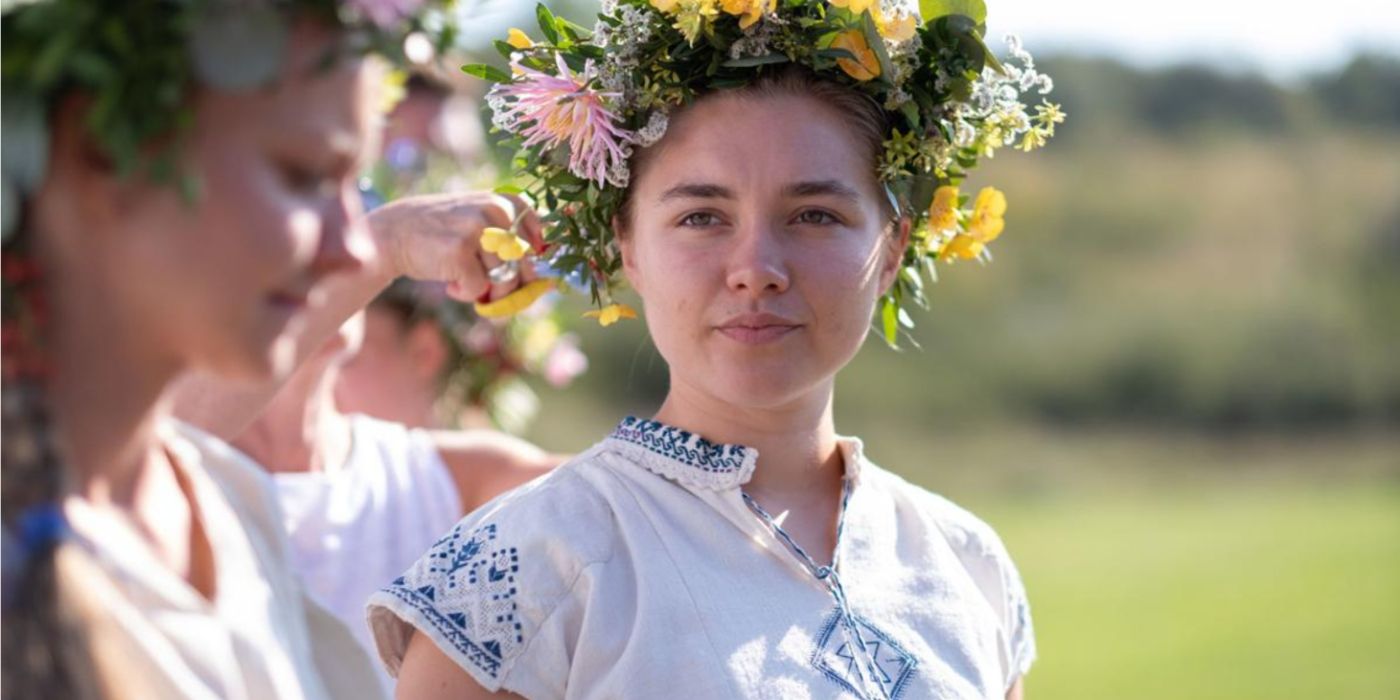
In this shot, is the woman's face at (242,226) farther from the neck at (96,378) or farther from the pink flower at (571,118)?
the pink flower at (571,118)

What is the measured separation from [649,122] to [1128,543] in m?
18.1

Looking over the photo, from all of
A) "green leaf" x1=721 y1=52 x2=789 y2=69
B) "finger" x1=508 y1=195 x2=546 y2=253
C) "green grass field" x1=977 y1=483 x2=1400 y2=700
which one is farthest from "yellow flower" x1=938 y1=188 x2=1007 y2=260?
"green grass field" x1=977 y1=483 x2=1400 y2=700

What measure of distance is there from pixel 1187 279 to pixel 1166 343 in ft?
4.56

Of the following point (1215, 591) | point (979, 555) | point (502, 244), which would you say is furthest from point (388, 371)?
point (1215, 591)

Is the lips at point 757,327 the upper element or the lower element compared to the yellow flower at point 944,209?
lower

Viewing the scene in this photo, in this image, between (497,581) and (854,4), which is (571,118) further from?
(497,581)

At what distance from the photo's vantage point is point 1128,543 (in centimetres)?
2008

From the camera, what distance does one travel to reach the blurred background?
73.2 feet

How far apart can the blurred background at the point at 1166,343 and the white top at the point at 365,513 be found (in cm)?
1551

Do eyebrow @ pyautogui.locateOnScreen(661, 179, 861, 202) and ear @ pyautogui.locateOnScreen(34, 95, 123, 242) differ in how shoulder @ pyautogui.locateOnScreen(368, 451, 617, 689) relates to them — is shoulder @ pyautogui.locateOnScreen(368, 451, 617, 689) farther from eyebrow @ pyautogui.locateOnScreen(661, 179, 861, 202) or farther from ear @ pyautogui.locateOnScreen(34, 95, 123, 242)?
ear @ pyautogui.locateOnScreen(34, 95, 123, 242)

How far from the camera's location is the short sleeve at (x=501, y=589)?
7.93 feet

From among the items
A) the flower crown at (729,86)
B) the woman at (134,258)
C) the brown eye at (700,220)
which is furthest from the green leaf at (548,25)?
the woman at (134,258)

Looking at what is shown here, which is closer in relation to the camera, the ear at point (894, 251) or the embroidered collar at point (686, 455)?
the embroidered collar at point (686, 455)

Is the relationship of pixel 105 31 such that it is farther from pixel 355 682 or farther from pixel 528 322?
pixel 528 322
